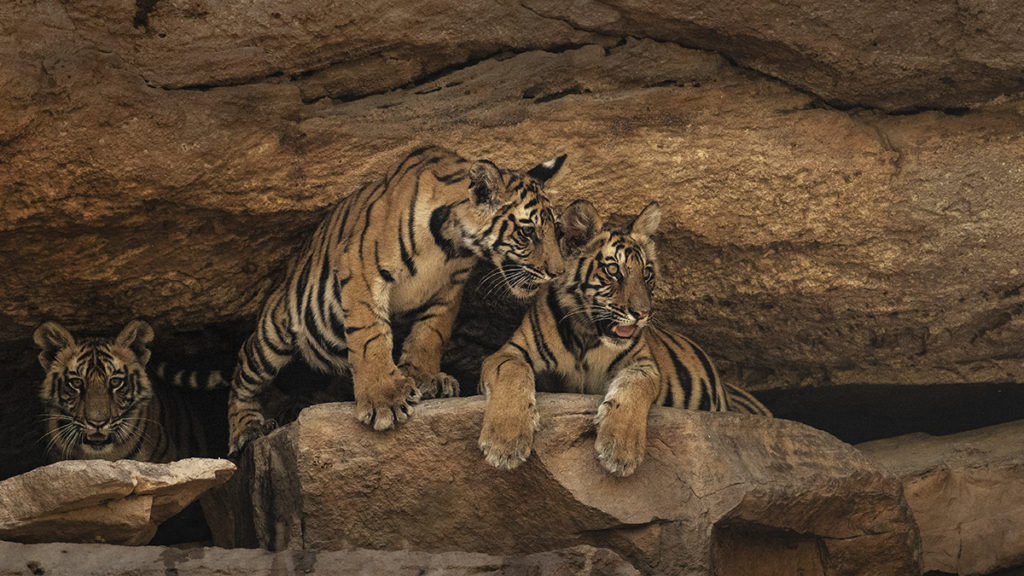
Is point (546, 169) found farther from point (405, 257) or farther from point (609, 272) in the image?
point (405, 257)

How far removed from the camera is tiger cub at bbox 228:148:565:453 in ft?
16.5

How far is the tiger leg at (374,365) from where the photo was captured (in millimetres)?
4641

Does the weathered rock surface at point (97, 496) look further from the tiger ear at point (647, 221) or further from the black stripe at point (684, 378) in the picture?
the black stripe at point (684, 378)

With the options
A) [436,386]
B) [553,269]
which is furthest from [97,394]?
[553,269]

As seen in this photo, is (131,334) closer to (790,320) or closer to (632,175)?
(632,175)

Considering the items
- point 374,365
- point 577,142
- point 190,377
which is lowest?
point 190,377

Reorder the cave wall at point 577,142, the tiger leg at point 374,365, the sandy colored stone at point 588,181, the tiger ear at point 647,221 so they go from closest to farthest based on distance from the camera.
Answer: the cave wall at point 577,142 < the tiger leg at point 374,365 < the sandy colored stone at point 588,181 < the tiger ear at point 647,221

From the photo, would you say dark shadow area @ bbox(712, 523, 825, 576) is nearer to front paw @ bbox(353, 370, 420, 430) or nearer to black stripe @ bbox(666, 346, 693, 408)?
black stripe @ bbox(666, 346, 693, 408)

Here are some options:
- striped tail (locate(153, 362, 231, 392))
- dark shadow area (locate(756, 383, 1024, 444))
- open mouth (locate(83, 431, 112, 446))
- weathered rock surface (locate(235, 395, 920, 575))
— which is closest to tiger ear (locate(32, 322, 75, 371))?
open mouth (locate(83, 431, 112, 446))

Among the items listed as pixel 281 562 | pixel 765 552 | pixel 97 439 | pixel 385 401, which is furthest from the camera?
pixel 97 439

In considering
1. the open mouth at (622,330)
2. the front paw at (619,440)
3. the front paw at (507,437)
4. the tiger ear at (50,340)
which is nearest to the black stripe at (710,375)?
the open mouth at (622,330)

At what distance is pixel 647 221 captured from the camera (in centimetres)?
512

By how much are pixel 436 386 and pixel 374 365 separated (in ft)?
1.57

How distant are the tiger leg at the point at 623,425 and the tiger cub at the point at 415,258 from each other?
66 centimetres
